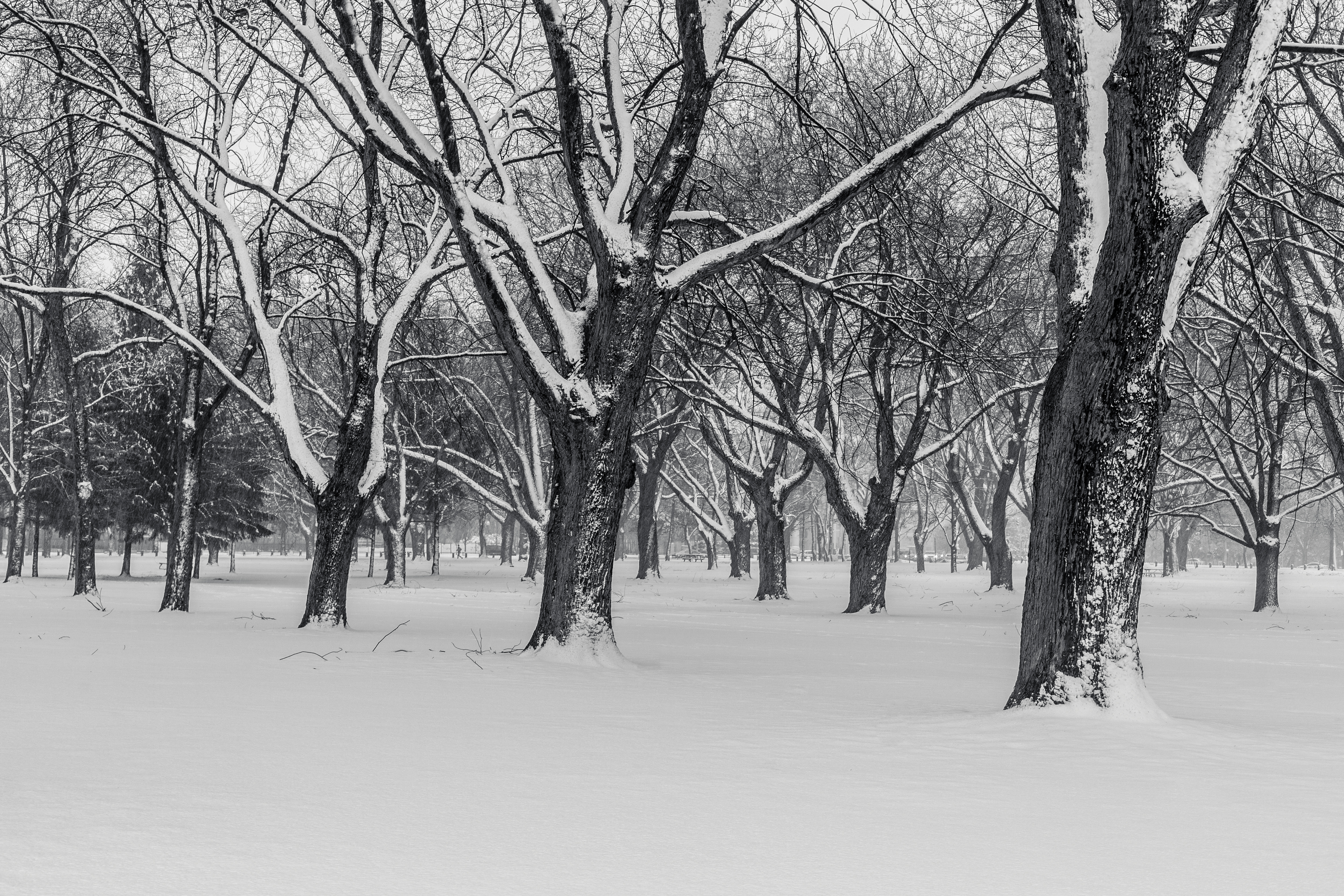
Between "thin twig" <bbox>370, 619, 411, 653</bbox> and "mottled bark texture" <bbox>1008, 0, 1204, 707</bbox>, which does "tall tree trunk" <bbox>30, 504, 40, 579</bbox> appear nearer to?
"thin twig" <bbox>370, 619, 411, 653</bbox>

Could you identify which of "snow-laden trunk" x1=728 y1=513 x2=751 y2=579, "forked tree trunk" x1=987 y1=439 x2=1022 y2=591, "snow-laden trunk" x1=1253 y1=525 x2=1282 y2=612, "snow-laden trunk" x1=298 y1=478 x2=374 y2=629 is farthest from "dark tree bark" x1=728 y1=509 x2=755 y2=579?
"snow-laden trunk" x1=298 y1=478 x2=374 y2=629

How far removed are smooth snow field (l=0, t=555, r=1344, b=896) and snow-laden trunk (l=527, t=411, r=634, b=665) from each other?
14.7 inches

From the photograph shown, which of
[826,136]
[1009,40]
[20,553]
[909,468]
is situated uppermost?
[1009,40]

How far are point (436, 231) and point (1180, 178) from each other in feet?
30.6

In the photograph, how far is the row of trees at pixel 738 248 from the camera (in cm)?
596

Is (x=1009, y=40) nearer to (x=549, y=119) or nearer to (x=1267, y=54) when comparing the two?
(x=549, y=119)

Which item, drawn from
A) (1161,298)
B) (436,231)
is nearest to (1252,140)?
(1161,298)

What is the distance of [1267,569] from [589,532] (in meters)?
20.8

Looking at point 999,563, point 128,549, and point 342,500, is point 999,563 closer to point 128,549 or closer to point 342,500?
point 342,500

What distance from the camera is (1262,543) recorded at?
23672 mm

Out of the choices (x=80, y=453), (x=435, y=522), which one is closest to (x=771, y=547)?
(x=80, y=453)

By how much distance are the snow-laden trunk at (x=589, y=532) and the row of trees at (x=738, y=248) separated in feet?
0.09

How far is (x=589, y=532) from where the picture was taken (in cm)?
817

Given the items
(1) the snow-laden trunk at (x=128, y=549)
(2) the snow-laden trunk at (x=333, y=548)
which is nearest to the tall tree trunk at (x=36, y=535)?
(1) the snow-laden trunk at (x=128, y=549)
